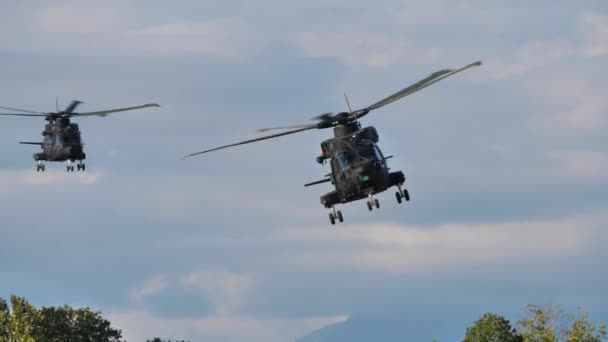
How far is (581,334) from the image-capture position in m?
125

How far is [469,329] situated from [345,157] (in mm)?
69626

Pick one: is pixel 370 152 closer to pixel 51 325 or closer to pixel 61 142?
pixel 61 142

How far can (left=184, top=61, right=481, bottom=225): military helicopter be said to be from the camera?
78.6 meters

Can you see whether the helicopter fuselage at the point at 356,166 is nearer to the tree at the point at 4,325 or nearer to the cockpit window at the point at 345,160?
the cockpit window at the point at 345,160

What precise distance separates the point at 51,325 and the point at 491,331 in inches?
1713

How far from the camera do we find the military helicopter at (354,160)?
7856cm

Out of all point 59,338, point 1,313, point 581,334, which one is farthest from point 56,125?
point 581,334

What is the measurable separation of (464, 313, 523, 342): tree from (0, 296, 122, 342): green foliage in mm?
37762

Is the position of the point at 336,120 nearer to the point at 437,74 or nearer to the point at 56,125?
the point at 437,74

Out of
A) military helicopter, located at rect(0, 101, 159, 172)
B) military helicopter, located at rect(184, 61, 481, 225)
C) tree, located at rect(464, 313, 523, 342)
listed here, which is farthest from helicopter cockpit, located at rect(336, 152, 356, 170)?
tree, located at rect(464, 313, 523, 342)

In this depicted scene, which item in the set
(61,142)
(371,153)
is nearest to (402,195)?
(371,153)

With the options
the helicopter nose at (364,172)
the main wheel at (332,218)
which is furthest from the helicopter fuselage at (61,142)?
the helicopter nose at (364,172)

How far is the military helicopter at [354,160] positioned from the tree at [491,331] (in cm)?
6457

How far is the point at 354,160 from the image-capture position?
7931cm
